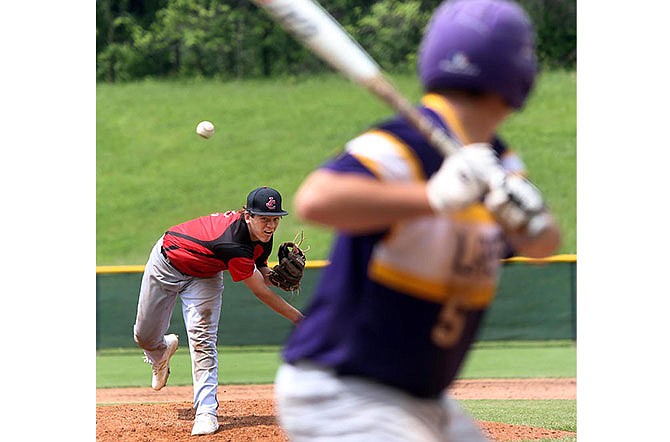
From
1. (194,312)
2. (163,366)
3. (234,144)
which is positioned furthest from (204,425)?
(234,144)

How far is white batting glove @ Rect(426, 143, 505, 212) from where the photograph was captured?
2256 millimetres

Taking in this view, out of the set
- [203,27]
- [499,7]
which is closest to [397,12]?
[203,27]

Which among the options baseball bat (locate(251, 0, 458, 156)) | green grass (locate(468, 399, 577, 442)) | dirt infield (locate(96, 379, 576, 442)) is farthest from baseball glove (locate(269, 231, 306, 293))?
baseball bat (locate(251, 0, 458, 156))

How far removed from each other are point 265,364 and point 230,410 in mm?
3322

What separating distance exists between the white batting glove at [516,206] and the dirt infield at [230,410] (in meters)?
4.66

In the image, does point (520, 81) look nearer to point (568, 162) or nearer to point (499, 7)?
point (499, 7)

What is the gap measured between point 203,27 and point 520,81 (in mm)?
26764

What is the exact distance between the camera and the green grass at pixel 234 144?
21.7m

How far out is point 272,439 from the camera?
706 cm

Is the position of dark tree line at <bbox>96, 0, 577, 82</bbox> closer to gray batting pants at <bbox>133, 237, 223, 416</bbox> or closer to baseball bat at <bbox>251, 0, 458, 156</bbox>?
gray batting pants at <bbox>133, 237, 223, 416</bbox>

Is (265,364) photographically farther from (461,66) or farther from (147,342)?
(461,66)

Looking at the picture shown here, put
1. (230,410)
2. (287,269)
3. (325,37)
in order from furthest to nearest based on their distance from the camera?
(230,410) < (287,269) < (325,37)

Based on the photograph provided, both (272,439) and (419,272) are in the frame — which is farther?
(272,439)

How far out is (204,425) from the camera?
287 inches
